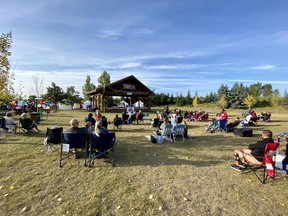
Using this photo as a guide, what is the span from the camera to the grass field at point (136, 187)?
3.21 metres

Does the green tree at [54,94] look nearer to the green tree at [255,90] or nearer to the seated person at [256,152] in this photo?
the seated person at [256,152]

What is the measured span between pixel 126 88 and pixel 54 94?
12.3 metres

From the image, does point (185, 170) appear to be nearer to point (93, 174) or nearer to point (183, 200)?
point (183, 200)

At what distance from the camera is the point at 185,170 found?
4.91m

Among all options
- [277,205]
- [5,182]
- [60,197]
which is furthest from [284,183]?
[5,182]

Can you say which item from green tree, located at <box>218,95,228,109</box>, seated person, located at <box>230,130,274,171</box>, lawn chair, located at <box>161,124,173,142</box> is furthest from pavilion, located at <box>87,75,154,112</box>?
green tree, located at <box>218,95,228,109</box>

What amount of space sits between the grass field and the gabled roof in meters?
21.2

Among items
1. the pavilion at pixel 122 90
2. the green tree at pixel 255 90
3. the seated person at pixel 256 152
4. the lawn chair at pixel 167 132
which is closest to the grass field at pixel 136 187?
the seated person at pixel 256 152

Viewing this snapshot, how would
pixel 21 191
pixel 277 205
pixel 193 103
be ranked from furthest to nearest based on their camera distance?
1. pixel 193 103
2. pixel 21 191
3. pixel 277 205

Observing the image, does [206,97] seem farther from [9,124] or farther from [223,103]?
[9,124]

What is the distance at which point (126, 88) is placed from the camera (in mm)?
29016

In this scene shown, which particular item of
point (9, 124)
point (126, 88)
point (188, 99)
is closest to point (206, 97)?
point (188, 99)

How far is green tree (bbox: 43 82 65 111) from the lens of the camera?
3141cm

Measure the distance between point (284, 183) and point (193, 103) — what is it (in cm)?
5418
